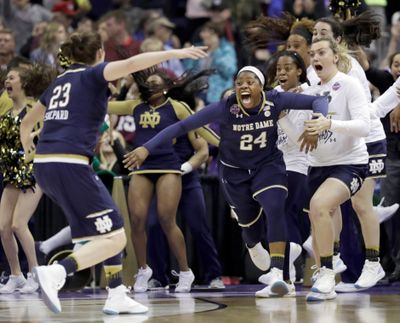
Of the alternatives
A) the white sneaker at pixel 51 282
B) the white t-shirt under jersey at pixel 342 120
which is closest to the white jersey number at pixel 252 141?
the white t-shirt under jersey at pixel 342 120

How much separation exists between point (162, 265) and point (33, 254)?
1.32 meters

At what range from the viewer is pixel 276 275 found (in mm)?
9602

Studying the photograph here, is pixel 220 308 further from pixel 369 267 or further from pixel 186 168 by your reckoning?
pixel 186 168

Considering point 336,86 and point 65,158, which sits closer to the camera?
point 65,158

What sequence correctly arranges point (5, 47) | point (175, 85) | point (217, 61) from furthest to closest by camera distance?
1. point (217, 61)
2. point (5, 47)
3. point (175, 85)

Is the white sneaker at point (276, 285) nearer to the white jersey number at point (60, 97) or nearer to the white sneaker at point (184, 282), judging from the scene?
the white sneaker at point (184, 282)

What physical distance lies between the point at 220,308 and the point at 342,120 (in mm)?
1897

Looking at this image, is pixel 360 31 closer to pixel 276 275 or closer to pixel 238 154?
pixel 238 154

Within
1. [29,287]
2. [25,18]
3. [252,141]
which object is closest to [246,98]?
[252,141]

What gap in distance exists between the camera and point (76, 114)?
8.34 metres

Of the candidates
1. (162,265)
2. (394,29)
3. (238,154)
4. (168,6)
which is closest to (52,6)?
(168,6)

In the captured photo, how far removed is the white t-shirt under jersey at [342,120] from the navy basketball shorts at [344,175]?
4 cm

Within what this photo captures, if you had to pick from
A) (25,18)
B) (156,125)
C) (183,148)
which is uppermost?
(25,18)

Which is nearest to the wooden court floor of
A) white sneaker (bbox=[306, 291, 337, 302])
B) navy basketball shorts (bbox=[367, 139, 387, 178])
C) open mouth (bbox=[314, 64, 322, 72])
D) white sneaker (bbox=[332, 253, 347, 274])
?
white sneaker (bbox=[306, 291, 337, 302])
